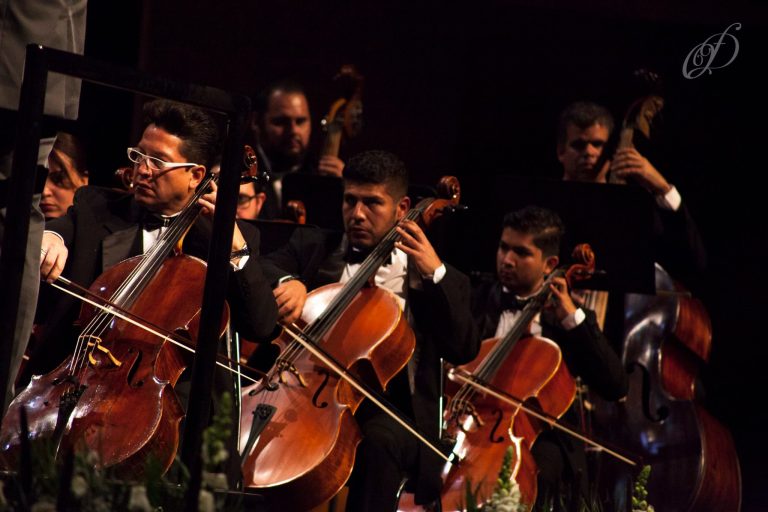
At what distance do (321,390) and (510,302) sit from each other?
1075mm

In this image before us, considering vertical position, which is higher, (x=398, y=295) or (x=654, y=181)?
(x=654, y=181)

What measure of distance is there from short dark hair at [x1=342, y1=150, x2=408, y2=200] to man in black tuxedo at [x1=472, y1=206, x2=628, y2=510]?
43cm

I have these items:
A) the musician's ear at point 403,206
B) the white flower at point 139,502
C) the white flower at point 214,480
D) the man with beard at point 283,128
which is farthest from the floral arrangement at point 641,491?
the man with beard at point 283,128

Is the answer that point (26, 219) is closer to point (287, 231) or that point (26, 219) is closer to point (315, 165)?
point (287, 231)

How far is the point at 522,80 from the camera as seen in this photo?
5.32m

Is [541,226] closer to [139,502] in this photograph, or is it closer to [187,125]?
[187,125]

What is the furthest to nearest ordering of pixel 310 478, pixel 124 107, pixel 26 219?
pixel 124 107
pixel 310 478
pixel 26 219

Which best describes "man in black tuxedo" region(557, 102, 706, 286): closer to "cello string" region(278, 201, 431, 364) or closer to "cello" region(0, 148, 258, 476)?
"cello string" region(278, 201, 431, 364)

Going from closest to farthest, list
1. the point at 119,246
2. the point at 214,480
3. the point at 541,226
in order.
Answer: the point at 214,480, the point at 119,246, the point at 541,226

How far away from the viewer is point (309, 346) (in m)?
3.04

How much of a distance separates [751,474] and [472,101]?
6.94ft

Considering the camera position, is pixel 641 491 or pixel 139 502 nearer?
pixel 139 502

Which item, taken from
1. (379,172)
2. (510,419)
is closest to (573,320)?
(510,419)

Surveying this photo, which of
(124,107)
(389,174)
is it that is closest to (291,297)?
(389,174)
